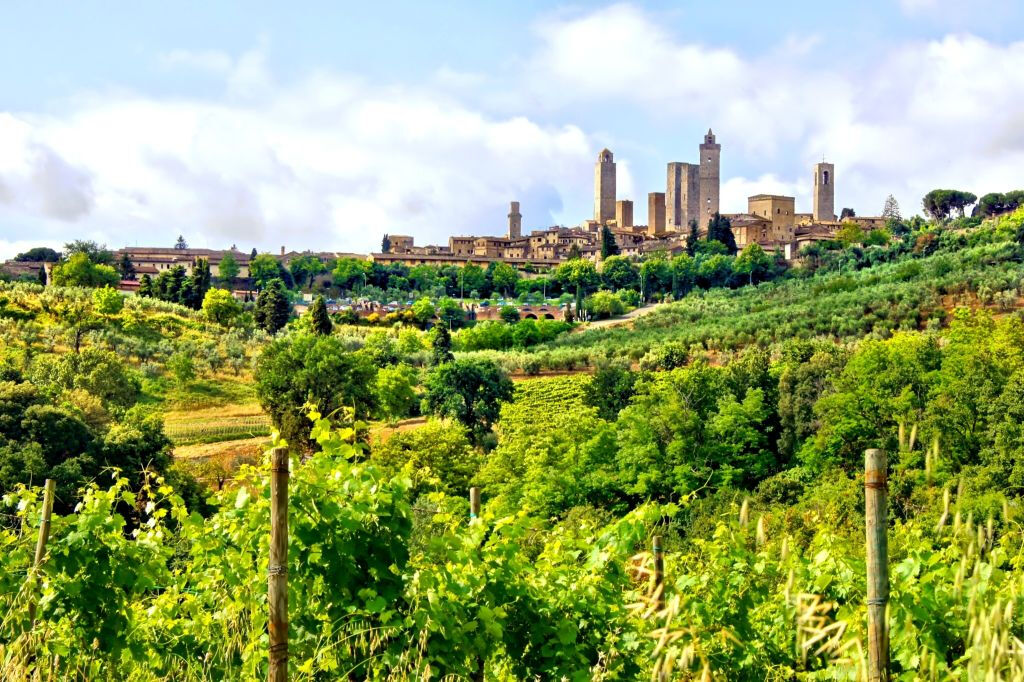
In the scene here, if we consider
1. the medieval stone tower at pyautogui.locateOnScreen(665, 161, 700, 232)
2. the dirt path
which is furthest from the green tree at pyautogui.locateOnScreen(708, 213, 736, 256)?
the medieval stone tower at pyautogui.locateOnScreen(665, 161, 700, 232)

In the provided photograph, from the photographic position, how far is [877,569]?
145 inches

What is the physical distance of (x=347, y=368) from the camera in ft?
92.6

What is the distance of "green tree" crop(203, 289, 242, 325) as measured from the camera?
52.0 meters

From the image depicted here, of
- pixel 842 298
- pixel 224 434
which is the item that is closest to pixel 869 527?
pixel 224 434

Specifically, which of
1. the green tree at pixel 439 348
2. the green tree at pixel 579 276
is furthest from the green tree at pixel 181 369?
the green tree at pixel 579 276

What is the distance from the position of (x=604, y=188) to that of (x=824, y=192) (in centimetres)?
2364

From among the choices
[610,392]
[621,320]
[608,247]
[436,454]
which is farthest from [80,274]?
[436,454]

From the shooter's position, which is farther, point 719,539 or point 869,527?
point 719,539

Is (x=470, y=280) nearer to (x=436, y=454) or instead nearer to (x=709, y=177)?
(x=709, y=177)

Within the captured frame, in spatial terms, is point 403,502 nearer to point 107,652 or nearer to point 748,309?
point 107,652

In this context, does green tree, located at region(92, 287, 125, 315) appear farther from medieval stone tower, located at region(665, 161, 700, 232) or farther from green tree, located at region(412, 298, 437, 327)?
medieval stone tower, located at region(665, 161, 700, 232)

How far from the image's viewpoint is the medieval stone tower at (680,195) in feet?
386

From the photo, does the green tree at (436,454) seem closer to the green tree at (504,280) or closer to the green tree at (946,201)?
the green tree at (504,280)

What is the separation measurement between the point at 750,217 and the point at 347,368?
7484 centimetres
